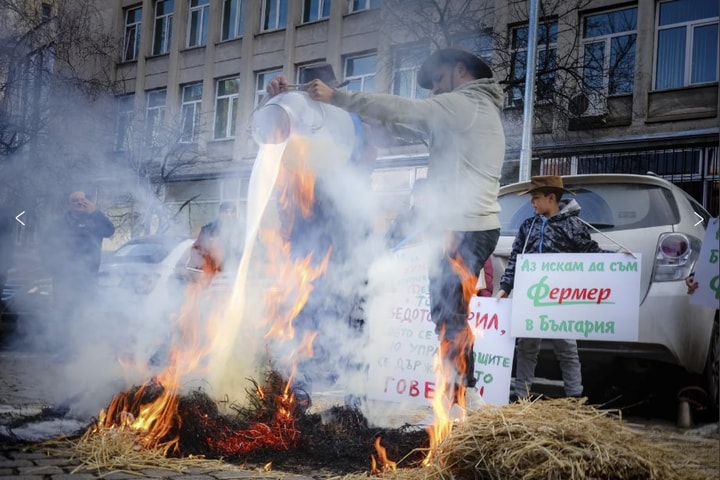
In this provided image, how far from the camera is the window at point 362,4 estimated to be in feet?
→ 22.2

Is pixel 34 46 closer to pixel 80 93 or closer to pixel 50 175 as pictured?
pixel 80 93

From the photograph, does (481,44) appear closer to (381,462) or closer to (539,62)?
(539,62)

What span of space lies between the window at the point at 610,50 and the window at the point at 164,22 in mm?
6906

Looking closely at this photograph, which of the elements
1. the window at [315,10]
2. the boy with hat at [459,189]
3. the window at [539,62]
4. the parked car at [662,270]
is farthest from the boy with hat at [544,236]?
the window at [539,62]

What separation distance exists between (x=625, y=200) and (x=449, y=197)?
1.83m

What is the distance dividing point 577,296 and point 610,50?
30.9ft

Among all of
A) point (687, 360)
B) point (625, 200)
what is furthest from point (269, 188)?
point (687, 360)

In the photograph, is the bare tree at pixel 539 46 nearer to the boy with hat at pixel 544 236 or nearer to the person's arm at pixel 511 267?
the boy with hat at pixel 544 236

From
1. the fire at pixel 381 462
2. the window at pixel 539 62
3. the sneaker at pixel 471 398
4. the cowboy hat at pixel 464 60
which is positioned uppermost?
the window at pixel 539 62

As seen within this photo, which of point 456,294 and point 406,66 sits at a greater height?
point 406,66

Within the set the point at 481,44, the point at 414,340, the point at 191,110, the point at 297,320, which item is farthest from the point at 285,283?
the point at 481,44

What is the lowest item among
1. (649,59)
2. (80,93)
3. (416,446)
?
(416,446)

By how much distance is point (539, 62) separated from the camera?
11.1m

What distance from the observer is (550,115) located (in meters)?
12.0
